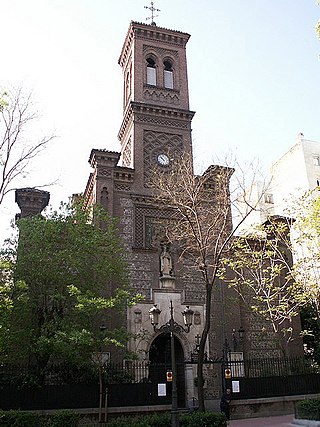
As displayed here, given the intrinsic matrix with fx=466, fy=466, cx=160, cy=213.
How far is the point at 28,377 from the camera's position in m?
17.5

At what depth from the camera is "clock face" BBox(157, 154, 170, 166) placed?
25.8 meters

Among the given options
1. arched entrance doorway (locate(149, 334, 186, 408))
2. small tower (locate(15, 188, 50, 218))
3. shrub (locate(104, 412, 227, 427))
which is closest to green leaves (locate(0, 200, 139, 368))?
shrub (locate(104, 412, 227, 427))

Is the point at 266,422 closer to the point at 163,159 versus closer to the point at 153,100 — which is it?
the point at 163,159

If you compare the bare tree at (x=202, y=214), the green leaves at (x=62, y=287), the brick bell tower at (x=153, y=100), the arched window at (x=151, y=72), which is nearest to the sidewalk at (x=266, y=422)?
the bare tree at (x=202, y=214)

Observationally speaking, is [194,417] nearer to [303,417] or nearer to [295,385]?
[303,417]

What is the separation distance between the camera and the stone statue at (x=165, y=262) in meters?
23.1

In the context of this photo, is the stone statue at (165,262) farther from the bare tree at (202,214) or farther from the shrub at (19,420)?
the shrub at (19,420)

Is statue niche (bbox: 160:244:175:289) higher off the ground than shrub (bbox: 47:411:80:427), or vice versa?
statue niche (bbox: 160:244:175:289)

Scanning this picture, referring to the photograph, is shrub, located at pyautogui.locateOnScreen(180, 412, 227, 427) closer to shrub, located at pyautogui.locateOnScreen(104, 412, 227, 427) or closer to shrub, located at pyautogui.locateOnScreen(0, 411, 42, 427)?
shrub, located at pyautogui.locateOnScreen(104, 412, 227, 427)

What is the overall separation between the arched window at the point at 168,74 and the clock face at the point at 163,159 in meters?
4.99

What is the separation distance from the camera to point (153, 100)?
27.4 m

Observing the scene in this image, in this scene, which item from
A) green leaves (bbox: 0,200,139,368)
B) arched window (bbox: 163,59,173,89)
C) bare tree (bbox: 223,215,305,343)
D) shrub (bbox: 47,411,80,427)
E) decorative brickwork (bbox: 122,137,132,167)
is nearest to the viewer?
shrub (bbox: 47,411,80,427)

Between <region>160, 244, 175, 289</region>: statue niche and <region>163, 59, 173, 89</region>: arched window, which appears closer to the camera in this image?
<region>160, 244, 175, 289</region>: statue niche

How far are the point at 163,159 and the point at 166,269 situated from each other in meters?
6.44
